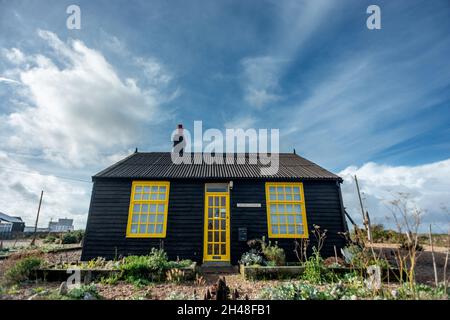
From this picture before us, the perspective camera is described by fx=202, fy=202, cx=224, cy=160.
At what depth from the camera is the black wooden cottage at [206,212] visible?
712 cm

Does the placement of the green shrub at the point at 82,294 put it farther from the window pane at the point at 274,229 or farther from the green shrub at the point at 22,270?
the window pane at the point at 274,229

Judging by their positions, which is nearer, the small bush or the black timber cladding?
the small bush

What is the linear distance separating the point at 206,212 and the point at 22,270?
4955mm

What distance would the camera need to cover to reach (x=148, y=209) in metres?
7.51

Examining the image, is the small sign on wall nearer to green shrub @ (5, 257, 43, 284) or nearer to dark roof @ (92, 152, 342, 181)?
dark roof @ (92, 152, 342, 181)

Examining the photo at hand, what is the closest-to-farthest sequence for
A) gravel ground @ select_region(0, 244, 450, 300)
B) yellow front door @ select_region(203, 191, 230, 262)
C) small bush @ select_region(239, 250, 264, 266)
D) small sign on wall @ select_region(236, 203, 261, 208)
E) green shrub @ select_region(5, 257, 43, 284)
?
gravel ground @ select_region(0, 244, 450, 300) < green shrub @ select_region(5, 257, 43, 284) < small bush @ select_region(239, 250, 264, 266) < yellow front door @ select_region(203, 191, 230, 262) < small sign on wall @ select_region(236, 203, 261, 208)

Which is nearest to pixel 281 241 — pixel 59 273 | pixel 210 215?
pixel 210 215

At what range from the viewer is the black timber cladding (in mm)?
7059

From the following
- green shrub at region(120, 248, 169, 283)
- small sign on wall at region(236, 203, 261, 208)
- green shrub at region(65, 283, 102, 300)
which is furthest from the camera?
small sign on wall at region(236, 203, 261, 208)

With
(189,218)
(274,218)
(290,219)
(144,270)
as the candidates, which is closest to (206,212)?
(189,218)

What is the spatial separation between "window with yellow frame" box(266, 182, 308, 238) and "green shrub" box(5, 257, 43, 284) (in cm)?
665

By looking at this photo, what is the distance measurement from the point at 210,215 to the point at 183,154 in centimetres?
409

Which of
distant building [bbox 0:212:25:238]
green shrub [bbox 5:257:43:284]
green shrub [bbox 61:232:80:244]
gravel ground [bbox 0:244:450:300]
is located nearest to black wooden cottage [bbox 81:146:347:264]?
gravel ground [bbox 0:244:450:300]

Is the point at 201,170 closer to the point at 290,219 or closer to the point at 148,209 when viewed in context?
the point at 148,209
